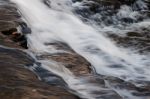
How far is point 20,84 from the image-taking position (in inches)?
187

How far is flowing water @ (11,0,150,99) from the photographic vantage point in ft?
20.7

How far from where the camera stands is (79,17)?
458 inches

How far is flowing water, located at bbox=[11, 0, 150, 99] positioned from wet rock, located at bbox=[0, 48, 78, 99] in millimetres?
455

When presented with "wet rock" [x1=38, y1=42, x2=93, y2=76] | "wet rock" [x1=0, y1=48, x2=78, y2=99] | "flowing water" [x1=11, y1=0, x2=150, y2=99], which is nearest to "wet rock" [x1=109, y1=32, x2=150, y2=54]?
"flowing water" [x1=11, y1=0, x2=150, y2=99]

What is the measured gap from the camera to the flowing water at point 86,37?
6297mm

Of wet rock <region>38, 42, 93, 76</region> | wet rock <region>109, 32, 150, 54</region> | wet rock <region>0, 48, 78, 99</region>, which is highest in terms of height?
wet rock <region>109, 32, 150, 54</region>

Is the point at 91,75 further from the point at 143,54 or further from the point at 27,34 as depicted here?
the point at 143,54

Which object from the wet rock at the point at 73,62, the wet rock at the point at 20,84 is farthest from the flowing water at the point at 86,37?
the wet rock at the point at 20,84

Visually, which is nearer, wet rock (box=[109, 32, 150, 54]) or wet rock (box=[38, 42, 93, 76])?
wet rock (box=[38, 42, 93, 76])

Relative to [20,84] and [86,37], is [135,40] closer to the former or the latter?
[86,37]

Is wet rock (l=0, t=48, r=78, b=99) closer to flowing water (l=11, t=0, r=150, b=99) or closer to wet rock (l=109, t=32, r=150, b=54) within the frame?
flowing water (l=11, t=0, r=150, b=99)

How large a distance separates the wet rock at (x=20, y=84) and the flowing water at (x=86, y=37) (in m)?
0.45

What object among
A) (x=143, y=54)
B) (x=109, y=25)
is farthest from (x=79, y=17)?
(x=143, y=54)

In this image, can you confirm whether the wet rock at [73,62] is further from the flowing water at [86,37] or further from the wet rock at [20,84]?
the wet rock at [20,84]
